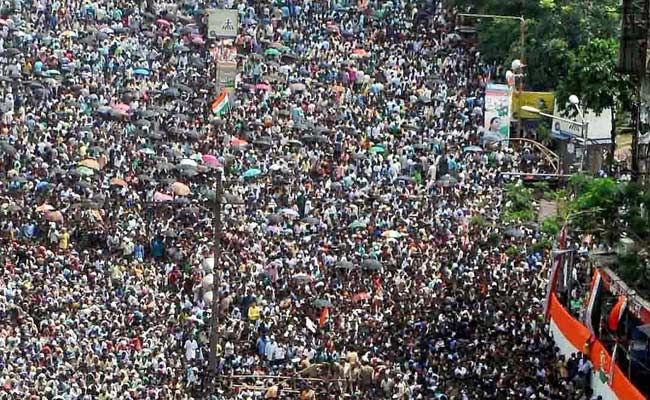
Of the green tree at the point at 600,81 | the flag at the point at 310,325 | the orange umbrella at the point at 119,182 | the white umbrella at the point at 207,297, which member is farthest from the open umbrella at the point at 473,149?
the white umbrella at the point at 207,297

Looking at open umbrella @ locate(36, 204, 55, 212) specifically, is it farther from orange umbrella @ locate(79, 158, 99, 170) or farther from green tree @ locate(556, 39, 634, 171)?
green tree @ locate(556, 39, 634, 171)

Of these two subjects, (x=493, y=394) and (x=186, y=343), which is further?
(x=186, y=343)

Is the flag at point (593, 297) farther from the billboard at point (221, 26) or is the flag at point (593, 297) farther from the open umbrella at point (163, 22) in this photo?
the open umbrella at point (163, 22)

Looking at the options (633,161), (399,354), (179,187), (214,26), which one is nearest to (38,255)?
(179,187)

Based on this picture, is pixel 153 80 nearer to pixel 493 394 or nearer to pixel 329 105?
pixel 329 105

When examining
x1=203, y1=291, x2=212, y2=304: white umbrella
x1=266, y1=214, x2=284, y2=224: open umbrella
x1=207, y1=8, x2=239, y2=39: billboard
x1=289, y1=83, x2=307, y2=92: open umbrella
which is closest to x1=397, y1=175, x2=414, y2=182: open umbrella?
x1=266, y1=214, x2=284, y2=224: open umbrella

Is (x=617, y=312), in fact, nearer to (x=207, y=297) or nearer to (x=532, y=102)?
(x=207, y=297)
